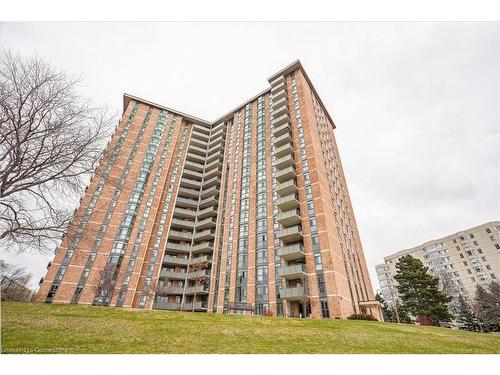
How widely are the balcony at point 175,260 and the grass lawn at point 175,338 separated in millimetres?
33101

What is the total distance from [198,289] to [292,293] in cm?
2018

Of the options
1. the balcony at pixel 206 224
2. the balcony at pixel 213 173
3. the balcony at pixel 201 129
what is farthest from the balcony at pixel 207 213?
the balcony at pixel 201 129

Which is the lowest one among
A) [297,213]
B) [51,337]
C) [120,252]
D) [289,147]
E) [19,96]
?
[51,337]

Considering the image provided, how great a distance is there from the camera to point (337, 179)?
160ft

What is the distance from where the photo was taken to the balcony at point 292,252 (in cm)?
3428

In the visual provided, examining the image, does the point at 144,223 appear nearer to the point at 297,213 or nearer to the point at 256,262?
the point at 256,262

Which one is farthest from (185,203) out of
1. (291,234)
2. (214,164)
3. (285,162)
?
(291,234)

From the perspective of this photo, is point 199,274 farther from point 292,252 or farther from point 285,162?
point 285,162

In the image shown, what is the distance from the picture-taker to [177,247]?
50.8 m

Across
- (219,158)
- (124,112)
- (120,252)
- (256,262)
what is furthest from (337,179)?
(124,112)

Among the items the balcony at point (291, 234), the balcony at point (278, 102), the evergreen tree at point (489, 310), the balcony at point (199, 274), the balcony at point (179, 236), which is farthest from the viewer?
the balcony at point (278, 102)

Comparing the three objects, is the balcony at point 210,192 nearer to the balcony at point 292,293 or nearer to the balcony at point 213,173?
the balcony at point 213,173

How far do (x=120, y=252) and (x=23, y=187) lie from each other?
35.6 meters

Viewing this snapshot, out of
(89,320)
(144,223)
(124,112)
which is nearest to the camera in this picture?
(89,320)
